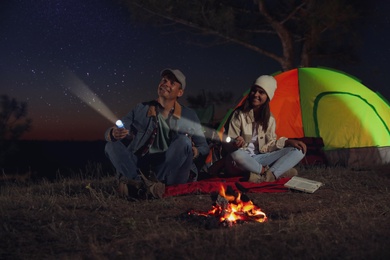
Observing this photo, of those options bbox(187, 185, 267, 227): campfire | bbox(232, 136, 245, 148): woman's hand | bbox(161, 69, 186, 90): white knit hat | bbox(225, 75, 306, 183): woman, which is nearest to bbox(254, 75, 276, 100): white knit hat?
bbox(225, 75, 306, 183): woman

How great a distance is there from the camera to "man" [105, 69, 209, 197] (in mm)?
5324

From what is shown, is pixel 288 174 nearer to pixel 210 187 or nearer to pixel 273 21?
pixel 210 187

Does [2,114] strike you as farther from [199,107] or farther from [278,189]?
[278,189]

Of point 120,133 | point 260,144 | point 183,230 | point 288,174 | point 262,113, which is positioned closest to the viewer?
point 183,230

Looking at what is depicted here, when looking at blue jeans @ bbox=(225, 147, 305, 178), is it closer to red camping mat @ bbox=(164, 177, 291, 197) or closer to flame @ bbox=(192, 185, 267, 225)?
red camping mat @ bbox=(164, 177, 291, 197)

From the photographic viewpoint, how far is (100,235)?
360cm

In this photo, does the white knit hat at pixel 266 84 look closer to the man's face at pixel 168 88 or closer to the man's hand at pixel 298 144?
the man's hand at pixel 298 144

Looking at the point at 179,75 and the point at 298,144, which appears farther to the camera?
the point at 298,144

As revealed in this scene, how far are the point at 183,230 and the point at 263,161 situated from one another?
274 cm

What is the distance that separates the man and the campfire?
51.3 inches

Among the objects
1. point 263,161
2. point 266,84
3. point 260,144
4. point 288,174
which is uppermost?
point 266,84

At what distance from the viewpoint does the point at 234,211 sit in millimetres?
3955

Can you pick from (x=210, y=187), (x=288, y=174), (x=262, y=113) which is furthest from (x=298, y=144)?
(x=210, y=187)

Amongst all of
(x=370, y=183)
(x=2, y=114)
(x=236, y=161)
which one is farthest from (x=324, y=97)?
(x=2, y=114)
